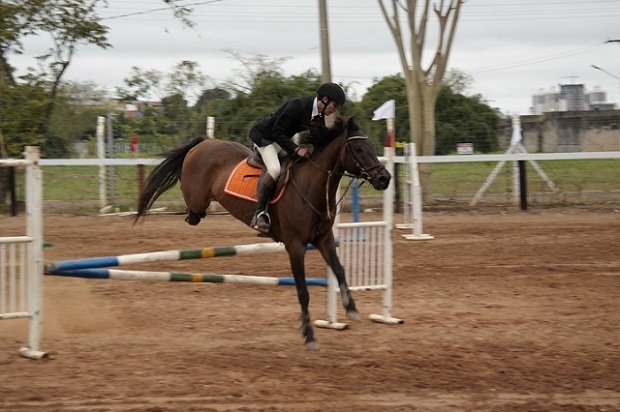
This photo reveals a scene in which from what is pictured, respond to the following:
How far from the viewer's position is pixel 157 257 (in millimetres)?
7371

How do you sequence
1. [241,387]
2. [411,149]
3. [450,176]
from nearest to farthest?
[241,387], [411,149], [450,176]

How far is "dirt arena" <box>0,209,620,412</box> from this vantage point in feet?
19.1

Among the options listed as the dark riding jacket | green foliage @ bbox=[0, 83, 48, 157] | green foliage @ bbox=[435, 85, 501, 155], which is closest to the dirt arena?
the dark riding jacket

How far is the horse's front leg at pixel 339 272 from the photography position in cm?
772

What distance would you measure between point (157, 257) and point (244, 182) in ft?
4.62

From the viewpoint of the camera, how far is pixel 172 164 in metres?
9.45

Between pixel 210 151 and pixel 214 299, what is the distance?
177 centimetres

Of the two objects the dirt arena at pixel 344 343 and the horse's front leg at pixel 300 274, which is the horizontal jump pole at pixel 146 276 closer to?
the horse's front leg at pixel 300 274

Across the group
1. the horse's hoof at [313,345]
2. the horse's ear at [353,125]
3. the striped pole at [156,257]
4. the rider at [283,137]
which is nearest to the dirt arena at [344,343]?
the horse's hoof at [313,345]

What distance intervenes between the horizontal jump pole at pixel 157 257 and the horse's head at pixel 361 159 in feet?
3.49

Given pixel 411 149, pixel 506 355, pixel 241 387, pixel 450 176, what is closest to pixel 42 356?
pixel 241 387

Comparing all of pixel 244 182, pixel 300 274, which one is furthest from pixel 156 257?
pixel 244 182

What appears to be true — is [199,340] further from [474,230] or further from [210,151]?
[474,230]

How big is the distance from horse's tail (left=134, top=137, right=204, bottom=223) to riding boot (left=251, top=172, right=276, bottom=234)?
5.96 ft
